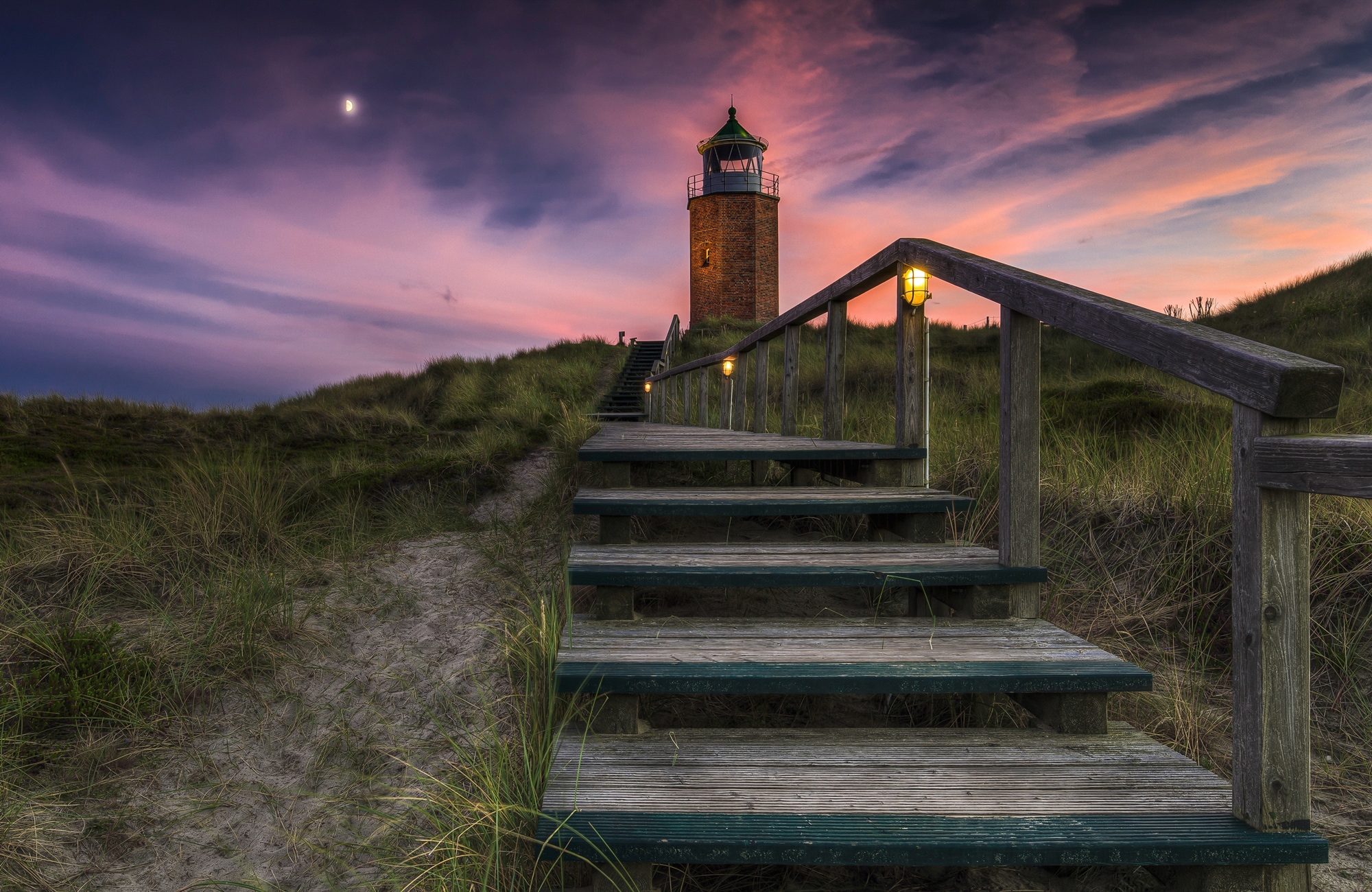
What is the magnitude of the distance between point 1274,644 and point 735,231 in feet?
94.4

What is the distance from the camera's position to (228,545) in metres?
3.66

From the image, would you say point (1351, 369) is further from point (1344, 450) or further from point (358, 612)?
point (358, 612)

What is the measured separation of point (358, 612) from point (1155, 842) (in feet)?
10.3

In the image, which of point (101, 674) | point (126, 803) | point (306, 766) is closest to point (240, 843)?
point (306, 766)

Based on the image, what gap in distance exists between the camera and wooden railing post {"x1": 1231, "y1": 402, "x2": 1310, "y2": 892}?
1242 mm

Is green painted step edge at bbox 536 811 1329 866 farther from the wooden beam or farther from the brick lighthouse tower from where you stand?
the brick lighthouse tower

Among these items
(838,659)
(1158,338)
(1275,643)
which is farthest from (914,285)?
(1275,643)

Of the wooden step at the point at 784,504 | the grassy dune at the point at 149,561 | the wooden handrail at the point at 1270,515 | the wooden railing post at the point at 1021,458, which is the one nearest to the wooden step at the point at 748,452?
the wooden step at the point at 784,504

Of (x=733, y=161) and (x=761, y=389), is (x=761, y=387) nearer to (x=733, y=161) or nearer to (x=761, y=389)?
(x=761, y=389)

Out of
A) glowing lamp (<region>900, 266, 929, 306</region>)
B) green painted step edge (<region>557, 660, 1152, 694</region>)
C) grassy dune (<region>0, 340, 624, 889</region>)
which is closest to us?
green painted step edge (<region>557, 660, 1152, 694</region>)

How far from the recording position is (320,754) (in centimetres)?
230

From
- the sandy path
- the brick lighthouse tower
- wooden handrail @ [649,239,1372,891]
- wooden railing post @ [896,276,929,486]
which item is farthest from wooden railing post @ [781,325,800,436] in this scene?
the brick lighthouse tower

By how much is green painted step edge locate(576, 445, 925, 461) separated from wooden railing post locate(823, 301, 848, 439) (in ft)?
2.55

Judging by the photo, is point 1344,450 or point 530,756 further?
point 530,756
